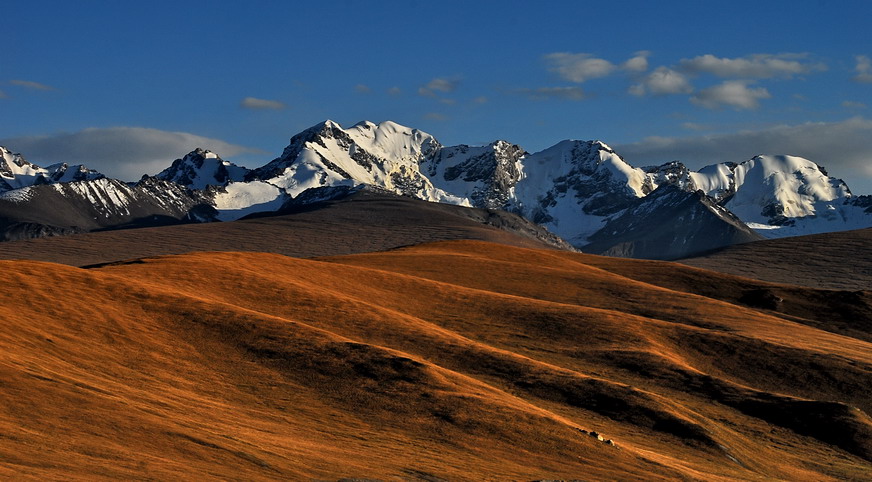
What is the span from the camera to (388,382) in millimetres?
57750

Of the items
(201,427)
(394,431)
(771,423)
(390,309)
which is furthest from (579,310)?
(201,427)


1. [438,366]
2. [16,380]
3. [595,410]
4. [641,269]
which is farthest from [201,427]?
[641,269]

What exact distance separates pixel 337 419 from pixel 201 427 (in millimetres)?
9463

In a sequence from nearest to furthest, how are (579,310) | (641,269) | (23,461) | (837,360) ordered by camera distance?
(23,461), (837,360), (579,310), (641,269)

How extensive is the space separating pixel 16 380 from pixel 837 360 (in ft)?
190

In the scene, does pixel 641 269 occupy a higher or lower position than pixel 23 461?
higher

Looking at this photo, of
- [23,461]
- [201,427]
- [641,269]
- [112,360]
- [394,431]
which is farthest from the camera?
[641,269]

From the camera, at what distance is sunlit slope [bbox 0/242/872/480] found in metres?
42.7

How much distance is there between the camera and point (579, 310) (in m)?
87.3

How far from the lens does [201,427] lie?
1745 inches

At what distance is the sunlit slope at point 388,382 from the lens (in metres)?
42.7

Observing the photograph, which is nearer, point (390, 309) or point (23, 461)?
point (23, 461)

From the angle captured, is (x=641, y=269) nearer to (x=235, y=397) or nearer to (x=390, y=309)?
(x=390, y=309)

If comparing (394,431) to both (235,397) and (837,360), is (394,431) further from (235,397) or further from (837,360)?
(837,360)
